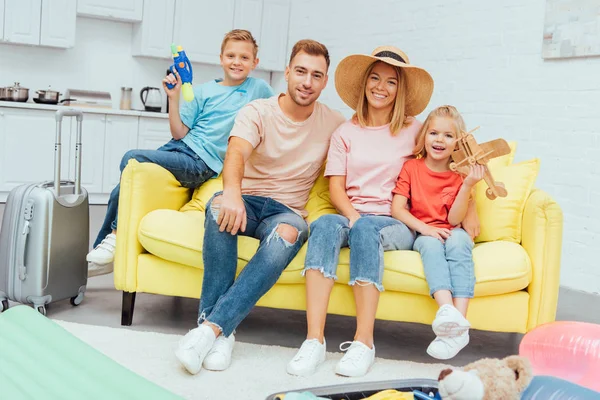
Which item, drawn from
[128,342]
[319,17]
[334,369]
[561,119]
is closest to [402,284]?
[334,369]

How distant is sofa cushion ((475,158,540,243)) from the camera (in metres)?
2.64

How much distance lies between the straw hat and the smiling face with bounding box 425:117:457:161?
0.19 meters

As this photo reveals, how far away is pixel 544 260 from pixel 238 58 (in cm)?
153

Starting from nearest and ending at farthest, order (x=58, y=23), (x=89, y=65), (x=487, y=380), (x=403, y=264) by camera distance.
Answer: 1. (x=487, y=380)
2. (x=403, y=264)
3. (x=58, y=23)
4. (x=89, y=65)

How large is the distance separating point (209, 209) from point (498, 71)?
2528mm

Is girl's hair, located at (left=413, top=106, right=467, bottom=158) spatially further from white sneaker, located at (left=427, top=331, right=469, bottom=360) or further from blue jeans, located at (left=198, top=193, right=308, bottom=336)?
white sneaker, located at (left=427, top=331, right=469, bottom=360)

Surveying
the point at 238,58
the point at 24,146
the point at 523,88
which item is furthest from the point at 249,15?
the point at 238,58

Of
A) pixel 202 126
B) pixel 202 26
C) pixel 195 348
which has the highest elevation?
pixel 202 26

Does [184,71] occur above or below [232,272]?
above

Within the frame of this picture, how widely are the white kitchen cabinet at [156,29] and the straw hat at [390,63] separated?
338 centimetres

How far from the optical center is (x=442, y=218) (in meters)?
2.59

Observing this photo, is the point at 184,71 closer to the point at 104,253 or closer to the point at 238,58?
the point at 238,58

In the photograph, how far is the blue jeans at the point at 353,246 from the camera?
2365mm

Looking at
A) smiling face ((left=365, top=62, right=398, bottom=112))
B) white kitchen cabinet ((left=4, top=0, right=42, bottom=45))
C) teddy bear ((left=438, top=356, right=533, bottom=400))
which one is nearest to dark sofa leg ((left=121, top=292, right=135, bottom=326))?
smiling face ((left=365, top=62, right=398, bottom=112))
